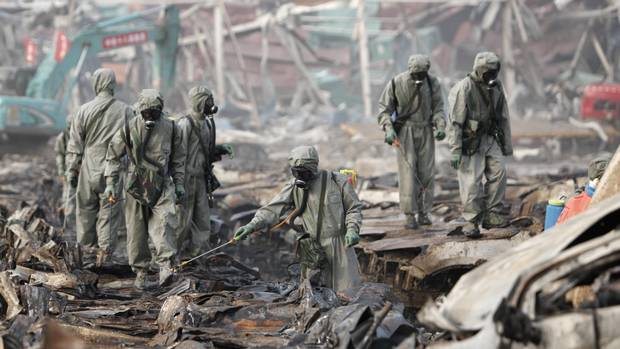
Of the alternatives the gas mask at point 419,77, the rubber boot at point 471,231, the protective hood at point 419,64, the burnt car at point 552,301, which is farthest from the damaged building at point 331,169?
the protective hood at point 419,64

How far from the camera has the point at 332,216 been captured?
859 cm

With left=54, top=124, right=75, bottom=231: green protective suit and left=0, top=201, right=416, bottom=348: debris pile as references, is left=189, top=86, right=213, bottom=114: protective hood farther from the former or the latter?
left=54, top=124, right=75, bottom=231: green protective suit

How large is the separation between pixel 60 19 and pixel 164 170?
18.0 meters

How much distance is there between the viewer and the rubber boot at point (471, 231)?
395 inches

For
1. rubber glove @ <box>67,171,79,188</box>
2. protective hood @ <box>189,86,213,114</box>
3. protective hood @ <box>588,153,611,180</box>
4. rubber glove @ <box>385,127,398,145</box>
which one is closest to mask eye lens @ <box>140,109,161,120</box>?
protective hood @ <box>189,86,213,114</box>

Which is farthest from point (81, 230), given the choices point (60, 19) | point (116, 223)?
point (60, 19)

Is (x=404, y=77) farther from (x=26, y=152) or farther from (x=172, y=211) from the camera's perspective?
(x=26, y=152)

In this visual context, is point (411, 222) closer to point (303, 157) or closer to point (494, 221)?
point (494, 221)

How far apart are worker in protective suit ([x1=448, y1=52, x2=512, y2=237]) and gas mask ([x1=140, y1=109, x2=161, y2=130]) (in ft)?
10.1

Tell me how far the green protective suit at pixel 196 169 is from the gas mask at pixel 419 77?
2.27 metres

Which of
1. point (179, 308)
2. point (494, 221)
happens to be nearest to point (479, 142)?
point (494, 221)

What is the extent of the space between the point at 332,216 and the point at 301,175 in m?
0.48

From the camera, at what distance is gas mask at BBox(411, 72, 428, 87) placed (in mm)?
10992

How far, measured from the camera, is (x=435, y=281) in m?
9.89
